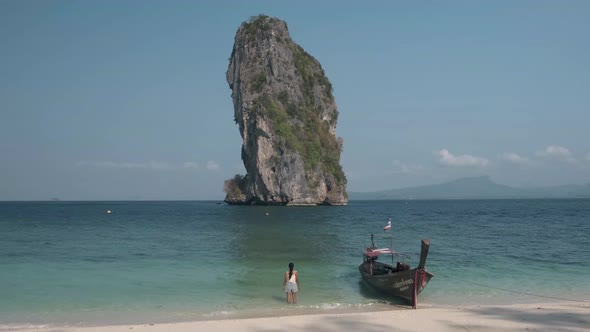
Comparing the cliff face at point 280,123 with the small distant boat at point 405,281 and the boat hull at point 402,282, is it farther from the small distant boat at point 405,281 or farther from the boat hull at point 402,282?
the boat hull at point 402,282

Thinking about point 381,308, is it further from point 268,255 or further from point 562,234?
point 562,234

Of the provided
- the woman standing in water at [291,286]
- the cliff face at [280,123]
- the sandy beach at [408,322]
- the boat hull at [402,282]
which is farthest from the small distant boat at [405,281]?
the cliff face at [280,123]

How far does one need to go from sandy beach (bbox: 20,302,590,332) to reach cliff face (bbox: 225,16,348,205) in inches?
3641

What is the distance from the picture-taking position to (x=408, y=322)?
13.4 metres

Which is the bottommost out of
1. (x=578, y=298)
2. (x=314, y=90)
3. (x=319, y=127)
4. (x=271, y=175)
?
(x=578, y=298)

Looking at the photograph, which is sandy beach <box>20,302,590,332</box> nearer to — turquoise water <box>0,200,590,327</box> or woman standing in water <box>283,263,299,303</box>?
turquoise water <box>0,200,590,327</box>

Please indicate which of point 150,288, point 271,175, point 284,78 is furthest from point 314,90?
point 150,288

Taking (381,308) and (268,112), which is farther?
(268,112)

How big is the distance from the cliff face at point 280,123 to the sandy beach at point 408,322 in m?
92.5

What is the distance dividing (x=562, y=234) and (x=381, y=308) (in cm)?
3420

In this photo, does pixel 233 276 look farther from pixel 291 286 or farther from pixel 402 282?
pixel 402 282

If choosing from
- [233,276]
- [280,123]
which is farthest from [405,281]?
[280,123]

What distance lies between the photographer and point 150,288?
19.2 meters

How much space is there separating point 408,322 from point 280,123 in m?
97.5
